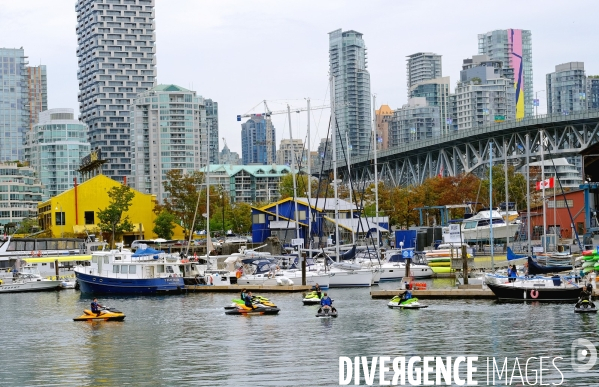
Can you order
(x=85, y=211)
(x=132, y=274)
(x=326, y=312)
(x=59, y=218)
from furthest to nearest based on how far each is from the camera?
(x=85, y=211) < (x=59, y=218) < (x=132, y=274) < (x=326, y=312)

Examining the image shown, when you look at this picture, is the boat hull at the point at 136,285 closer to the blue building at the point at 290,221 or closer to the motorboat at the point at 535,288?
the motorboat at the point at 535,288

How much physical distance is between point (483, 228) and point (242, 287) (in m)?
31.1

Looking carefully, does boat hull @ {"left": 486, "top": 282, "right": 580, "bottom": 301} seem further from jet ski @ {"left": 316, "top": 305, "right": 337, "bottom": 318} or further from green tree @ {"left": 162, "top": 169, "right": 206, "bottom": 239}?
green tree @ {"left": 162, "top": 169, "right": 206, "bottom": 239}

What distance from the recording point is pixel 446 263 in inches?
3376

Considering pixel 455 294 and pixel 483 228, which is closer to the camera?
pixel 455 294

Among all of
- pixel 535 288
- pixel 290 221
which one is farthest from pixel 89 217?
pixel 535 288

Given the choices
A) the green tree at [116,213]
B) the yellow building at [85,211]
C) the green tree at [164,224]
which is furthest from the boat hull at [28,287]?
the green tree at [164,224]

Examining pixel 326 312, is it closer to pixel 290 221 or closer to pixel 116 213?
pixel 290 221

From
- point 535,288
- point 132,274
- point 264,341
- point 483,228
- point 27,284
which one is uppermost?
point 483,228

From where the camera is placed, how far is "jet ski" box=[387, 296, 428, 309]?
2211 inches

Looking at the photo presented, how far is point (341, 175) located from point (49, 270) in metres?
93.8

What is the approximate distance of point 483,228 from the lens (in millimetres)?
95438

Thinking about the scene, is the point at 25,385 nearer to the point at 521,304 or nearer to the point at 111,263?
the point at 521,304

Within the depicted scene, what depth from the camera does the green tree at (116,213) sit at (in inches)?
4865
